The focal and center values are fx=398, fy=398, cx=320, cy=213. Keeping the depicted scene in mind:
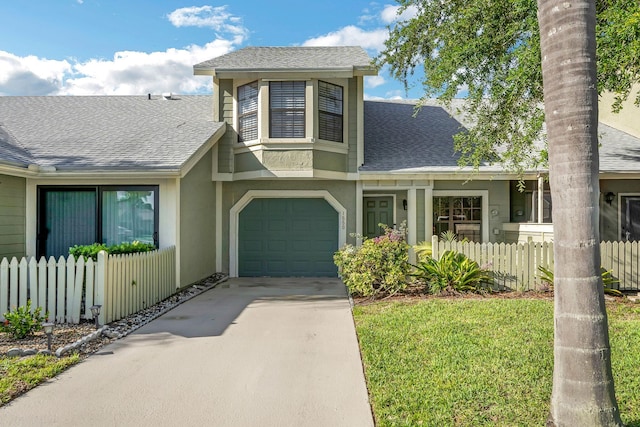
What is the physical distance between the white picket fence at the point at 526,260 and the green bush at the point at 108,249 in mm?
6252

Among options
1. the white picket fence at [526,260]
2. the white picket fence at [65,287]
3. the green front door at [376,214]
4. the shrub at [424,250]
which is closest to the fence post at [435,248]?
the white picket fence at [526,260]

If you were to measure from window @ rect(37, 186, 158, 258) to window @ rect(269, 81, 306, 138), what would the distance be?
11.8ft

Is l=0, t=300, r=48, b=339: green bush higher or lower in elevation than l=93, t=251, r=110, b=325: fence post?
lower

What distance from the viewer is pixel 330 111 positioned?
422 inches

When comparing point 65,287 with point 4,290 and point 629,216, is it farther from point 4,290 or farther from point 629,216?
point 629,216

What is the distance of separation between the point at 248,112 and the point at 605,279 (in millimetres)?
9167

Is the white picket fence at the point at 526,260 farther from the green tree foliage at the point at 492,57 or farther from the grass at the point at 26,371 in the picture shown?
the grass at the point at 26,371

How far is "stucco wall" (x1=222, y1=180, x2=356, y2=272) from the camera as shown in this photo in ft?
36.9

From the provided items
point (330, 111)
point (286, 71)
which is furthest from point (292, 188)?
point (286, 71)

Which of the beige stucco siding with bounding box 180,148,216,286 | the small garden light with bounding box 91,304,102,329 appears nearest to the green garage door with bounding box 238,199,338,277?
the beige stucco siding with bounding box 180,148,216,286

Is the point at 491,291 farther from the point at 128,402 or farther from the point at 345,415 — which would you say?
the point at 128,402

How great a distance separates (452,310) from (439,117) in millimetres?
8540

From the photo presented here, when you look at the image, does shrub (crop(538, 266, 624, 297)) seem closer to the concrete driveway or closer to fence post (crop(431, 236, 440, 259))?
fence post (crop(431, 236, 440, 259))

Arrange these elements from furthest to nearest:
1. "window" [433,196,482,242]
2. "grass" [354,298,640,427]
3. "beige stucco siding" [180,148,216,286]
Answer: "window" [433,196,482,242] → "beige stucco siding" [180,148,216,286] → "grass" [354,298,640,427]
